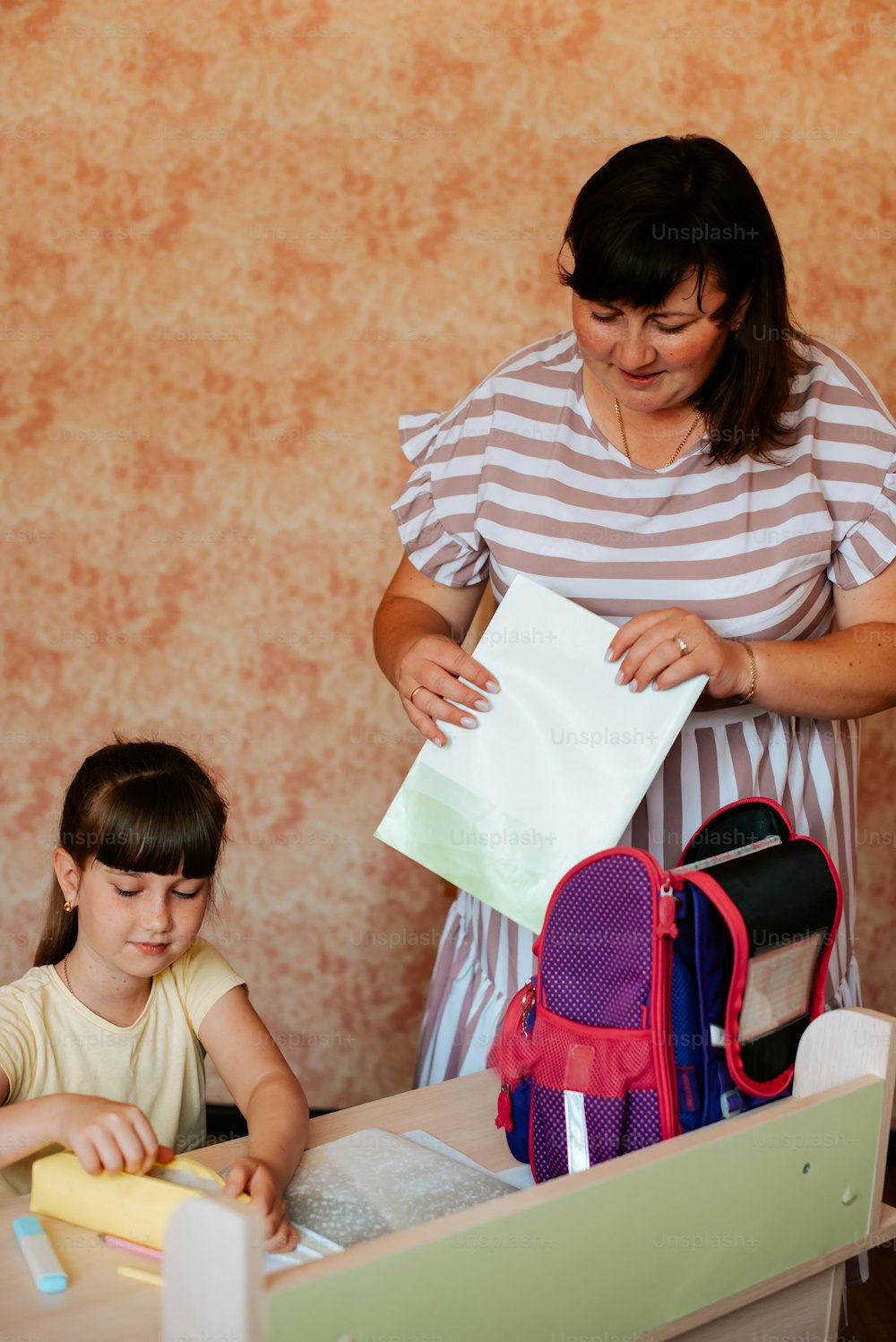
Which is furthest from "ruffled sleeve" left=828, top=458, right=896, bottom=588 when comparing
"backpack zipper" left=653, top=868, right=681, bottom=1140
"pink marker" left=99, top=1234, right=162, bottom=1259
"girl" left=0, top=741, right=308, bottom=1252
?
"pink marker" left=99, top=1234, right=162, bottom=1259

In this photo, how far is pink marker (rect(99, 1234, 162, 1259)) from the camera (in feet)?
3.43

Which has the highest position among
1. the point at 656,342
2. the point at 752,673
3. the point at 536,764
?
the point at 656,342

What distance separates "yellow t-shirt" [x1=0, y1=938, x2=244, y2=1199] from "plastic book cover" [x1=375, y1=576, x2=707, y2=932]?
32cm

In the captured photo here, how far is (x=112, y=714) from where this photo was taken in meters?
2.85

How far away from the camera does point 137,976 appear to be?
4.75 feet

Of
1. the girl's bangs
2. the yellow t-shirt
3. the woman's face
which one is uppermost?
the woman's face

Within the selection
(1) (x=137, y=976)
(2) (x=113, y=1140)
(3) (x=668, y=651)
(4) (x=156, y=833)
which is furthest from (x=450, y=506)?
(2) (x=113, y=1140)

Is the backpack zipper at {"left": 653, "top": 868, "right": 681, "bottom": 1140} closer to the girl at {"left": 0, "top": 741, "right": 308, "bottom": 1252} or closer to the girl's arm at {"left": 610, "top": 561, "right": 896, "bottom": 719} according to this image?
the girl's arm at {"left": 610, "top": 561, "right": 896, "bottom": 719}

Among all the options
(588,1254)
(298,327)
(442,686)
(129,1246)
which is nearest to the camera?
(588,1254)

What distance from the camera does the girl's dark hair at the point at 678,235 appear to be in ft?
4.23

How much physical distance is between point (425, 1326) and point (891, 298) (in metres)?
2.40

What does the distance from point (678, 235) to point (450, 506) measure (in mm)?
410

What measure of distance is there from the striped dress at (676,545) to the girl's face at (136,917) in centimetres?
33

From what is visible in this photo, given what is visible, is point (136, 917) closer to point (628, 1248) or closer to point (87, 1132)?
point (87, 1132)
